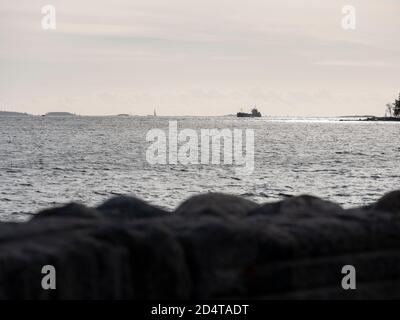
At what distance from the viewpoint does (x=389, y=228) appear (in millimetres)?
6004

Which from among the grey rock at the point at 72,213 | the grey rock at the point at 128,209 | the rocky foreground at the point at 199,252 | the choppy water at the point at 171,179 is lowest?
the choppy water at the point at 171,179

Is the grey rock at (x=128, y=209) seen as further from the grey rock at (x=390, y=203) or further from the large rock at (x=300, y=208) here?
the grey rock at (x=390, y=203)

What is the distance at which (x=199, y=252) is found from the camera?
5164mm

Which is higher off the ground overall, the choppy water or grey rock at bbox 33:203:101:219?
grey rock at bbox 33:203:101:219

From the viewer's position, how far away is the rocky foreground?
15.5 feet

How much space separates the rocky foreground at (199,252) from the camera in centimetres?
473

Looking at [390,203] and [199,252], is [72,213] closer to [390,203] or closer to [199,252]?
[199,252]

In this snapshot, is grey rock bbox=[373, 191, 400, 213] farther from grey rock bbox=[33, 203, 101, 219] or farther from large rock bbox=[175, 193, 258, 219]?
grey rock bbox=[33, 203, 101, 219]

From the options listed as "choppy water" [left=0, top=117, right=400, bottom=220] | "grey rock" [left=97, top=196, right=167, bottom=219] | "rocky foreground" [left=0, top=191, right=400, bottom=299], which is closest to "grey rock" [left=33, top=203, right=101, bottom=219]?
"rocky foreground" [left=0, top=191, right=400, bottom=299]

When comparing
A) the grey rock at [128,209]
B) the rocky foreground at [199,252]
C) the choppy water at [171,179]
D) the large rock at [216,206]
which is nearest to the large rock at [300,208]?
the rocky foreground at [199,252]

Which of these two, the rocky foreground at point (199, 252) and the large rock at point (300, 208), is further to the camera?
the large rock at point (300, 208)

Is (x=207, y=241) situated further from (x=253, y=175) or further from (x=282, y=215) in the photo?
(x=253, y=175)

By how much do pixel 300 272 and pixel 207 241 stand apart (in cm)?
74
